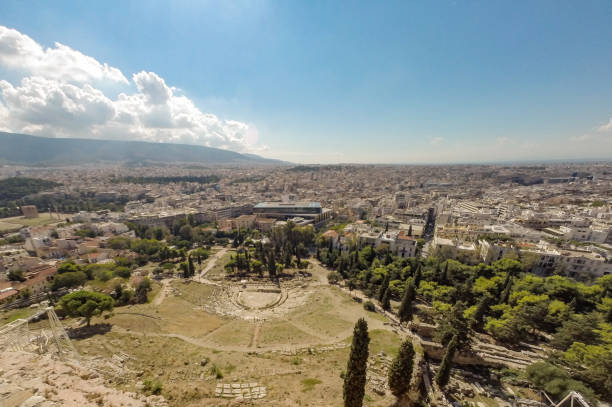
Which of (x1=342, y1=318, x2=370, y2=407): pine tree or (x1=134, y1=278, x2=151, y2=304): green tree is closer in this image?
(x1=342, y1=318, x2=370, y2=407): pine tree

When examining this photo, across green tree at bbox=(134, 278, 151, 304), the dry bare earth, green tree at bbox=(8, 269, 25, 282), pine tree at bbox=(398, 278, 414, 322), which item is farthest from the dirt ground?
green tree at bbox=(8, 269, 25, 282)

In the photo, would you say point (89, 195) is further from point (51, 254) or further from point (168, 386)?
point (168, 386)

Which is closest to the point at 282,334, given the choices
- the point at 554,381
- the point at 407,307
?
the point at 407,307

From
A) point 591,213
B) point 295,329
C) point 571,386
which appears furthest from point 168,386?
point 591,213

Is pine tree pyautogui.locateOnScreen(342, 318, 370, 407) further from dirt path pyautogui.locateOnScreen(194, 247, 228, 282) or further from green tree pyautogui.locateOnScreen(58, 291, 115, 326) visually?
dirt path pyautogui.locateOnScreen(194, 247, 228, 282)

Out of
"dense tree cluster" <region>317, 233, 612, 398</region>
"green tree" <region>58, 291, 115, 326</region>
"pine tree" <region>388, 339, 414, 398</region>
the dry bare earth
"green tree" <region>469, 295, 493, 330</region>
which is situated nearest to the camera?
the dry bare earth

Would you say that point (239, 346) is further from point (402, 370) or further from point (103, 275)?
point (103, 275)
